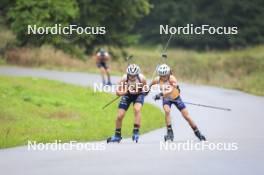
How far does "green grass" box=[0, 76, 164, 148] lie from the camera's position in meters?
18.2

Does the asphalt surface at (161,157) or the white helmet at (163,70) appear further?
the white helmet at (163,70)

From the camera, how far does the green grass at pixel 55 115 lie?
1822cm

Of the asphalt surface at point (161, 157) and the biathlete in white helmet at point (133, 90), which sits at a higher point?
the biathlete in white helmet at point (133, 90)

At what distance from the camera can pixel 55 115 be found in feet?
70.1

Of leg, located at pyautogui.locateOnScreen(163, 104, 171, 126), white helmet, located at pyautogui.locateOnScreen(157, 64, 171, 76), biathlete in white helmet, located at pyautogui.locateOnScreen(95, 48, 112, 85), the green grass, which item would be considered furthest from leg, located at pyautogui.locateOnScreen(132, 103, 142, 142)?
biathlete in white helmet, located at pyautogui.locateOnScreen(95, 48, 112, 85)

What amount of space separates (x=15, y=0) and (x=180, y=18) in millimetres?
23179

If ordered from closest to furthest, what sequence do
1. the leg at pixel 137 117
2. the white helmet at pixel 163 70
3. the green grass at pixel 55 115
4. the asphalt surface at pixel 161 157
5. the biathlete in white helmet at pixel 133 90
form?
the asphalt surface at pixel 161 157 → the white helmet at pixel 163 70 → the biathlete in white helmet at pixel 133 90 → the leg at pixel 137 117 → the green grass at pixel 55 115

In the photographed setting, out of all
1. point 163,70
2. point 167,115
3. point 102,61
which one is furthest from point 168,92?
point 102,61

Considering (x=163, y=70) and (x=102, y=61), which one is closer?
(x=163, y=70)

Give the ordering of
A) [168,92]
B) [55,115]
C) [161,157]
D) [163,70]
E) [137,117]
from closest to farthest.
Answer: [161,157] → [163,70] → [137,117] → [168,92] → [55,115]

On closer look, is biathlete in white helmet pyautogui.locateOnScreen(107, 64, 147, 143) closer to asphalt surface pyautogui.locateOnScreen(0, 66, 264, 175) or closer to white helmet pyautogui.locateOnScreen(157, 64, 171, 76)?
white helmet pyautogui.locateOnScreen(157, 64, 171, 76)

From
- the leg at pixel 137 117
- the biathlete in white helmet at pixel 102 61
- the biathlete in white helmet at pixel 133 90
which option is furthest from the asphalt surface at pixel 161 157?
the biathlete in white helmet at pixel 102 61

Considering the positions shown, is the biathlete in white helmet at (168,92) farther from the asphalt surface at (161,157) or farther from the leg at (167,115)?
the asphalt surface at (161,157)

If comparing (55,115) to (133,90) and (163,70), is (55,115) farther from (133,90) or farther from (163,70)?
(163,70)
